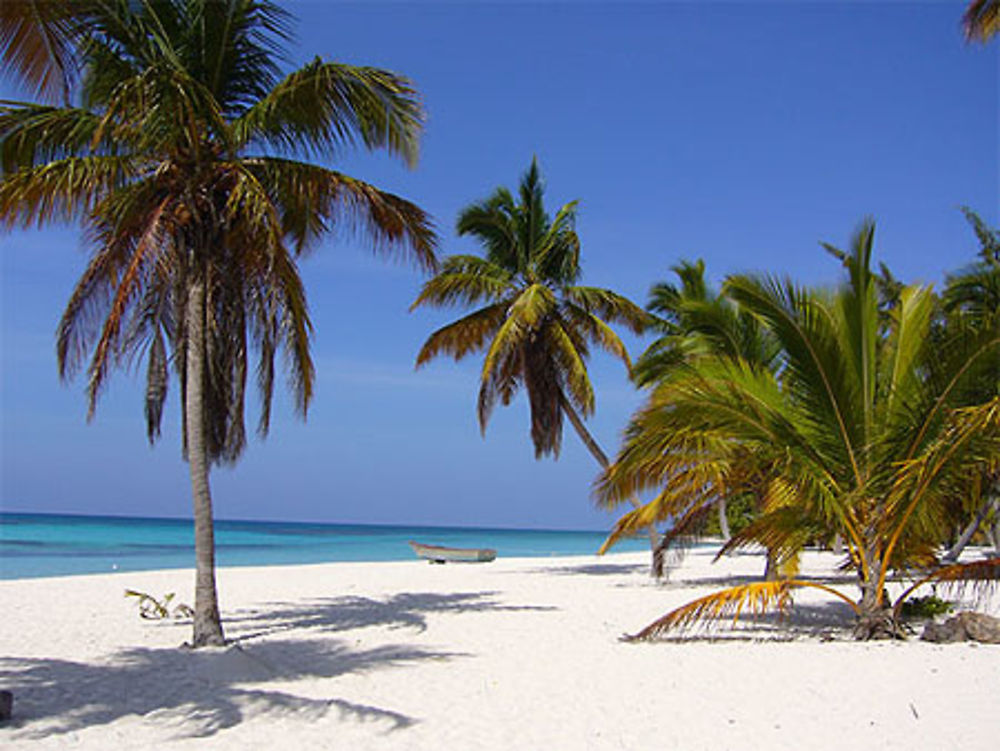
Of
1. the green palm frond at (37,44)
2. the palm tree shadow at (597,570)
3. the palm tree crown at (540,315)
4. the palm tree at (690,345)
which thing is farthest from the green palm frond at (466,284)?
the green palm frond at (37,44)

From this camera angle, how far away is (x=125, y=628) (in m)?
10.1

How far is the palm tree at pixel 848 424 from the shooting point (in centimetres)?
838

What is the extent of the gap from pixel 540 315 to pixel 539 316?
0.18ft

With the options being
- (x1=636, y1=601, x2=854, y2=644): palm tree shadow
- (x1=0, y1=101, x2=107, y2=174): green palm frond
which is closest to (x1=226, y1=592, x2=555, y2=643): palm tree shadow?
(x1=636, y1=601, x2=854, y2=644): palm tree shadow

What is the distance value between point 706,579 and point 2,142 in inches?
562

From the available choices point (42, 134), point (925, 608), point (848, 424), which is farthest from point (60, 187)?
point (925, 608)

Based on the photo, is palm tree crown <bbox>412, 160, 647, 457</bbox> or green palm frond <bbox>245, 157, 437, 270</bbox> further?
palm tree crown <bbox>412, 160, 647, 457</bbox>

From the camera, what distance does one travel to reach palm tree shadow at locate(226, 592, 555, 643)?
10352 mm

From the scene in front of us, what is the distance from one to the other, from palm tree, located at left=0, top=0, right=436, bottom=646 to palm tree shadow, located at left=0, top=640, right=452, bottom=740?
96cm

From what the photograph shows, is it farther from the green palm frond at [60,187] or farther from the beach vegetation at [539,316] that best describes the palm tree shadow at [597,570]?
the green palm frond at [60,187]

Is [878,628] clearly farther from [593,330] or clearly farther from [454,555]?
[454,555]

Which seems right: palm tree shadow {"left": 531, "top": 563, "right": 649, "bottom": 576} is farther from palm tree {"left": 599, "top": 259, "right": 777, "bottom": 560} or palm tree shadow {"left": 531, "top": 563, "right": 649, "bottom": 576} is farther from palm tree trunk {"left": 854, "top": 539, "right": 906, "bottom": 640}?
palm tree trunk {"left": 854, "top": 539, "right": 906, "bottom": 640}

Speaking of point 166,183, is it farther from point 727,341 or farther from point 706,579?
point 706,579

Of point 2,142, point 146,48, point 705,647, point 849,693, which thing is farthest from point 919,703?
point 2,142
